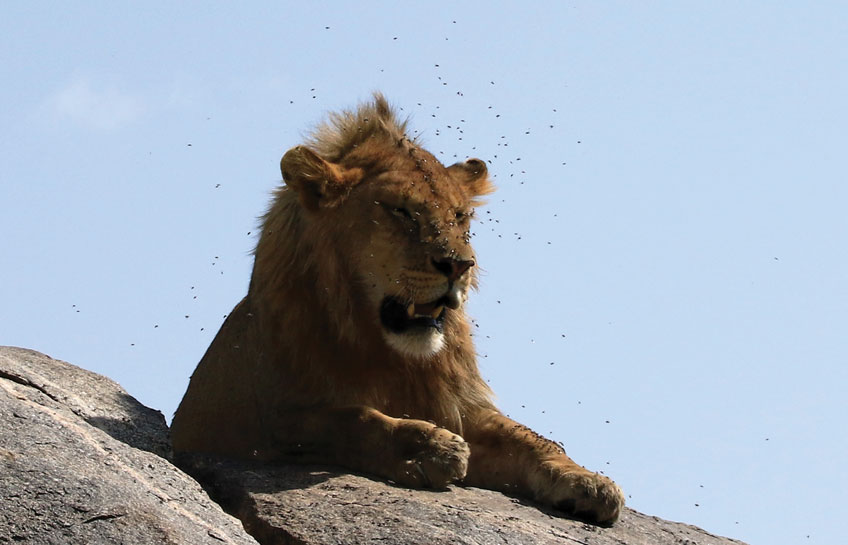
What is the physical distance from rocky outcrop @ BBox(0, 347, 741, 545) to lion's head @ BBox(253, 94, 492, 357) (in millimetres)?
865

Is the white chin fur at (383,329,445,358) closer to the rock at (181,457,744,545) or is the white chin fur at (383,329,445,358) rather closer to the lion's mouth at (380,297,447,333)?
the lion's mouth at (380,297,447,333)

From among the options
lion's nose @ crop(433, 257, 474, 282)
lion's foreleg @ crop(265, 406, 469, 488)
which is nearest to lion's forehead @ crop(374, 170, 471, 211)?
lion's nose @ crop(433, 257, 474, 282)

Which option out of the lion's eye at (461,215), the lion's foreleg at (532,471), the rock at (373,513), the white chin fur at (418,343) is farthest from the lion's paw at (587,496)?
the lion's eye at (461,215)

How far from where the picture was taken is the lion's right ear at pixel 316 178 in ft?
24.0

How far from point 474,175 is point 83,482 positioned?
136 inches

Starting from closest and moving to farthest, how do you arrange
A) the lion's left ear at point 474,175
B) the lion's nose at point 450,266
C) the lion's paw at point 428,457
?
the lion's paw at point 428,457 → the lion's nose at point 450,266 → the lion's left ear at point 474,175

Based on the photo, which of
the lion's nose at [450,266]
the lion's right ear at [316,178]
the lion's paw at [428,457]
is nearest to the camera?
the lion's paw at [428,457]

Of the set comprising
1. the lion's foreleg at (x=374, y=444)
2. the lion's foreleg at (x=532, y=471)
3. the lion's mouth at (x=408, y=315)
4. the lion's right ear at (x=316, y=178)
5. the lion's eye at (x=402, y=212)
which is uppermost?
the lion's right ear at (x=316, y=178)

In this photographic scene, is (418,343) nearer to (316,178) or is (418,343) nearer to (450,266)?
(450,266)

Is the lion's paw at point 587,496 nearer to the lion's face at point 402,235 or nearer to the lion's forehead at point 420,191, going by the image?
the lion's face at point 402,235

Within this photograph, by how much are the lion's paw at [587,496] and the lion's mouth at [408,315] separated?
1003 mm

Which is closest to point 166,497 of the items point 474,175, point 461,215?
point 461,215

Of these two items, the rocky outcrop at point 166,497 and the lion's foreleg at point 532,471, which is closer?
the rocky outcrop at point 166,497

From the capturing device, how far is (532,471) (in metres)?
7.27
